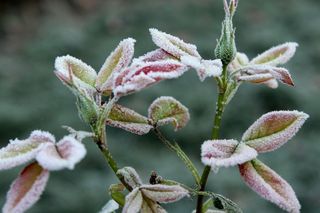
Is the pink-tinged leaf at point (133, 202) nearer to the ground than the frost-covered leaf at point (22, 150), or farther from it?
nearer to the ground

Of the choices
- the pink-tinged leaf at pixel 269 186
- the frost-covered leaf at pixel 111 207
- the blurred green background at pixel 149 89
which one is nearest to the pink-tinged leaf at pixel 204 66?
the pink-tinged leaf at pixel 269 186

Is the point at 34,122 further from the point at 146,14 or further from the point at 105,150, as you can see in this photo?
the point at 105,150

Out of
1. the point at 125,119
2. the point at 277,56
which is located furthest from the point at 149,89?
the point at 125,119

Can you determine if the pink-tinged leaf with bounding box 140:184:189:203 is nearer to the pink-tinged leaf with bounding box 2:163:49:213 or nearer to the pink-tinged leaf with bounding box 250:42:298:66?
the pink-tinged leaf with bounding box 2:163:49:213

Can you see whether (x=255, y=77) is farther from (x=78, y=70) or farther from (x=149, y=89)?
(x=149, y=89)

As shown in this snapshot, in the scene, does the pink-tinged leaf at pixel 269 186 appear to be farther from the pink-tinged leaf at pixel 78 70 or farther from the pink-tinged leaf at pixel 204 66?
the pink-tinged leaf at pixel 78 70

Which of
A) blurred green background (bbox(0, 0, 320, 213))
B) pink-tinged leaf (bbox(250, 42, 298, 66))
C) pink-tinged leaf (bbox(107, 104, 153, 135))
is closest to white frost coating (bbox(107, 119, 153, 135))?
pink-tinged leaf (bbox(107, 104, 153, 135))
